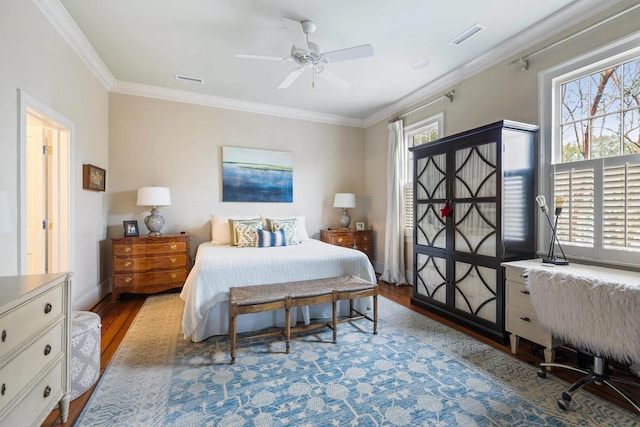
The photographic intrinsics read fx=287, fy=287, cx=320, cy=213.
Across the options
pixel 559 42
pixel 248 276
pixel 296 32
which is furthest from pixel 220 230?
pixel 559 42

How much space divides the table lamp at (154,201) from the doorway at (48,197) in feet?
3.26

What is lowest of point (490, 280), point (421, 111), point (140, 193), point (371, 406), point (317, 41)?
point (371, 406)

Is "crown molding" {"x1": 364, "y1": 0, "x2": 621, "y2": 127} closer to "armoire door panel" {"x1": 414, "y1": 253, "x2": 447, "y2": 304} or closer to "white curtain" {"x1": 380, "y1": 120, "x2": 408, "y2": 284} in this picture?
"white curtain" {"x1": 380, "y1": 120, "x2": 408, "y2": 284}

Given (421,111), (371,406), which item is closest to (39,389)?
(371,406)

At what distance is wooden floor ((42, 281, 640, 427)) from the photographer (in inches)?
70.3

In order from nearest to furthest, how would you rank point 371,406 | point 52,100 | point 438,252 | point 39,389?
point 39,389
point 371,406
point 52,100
point 438,252

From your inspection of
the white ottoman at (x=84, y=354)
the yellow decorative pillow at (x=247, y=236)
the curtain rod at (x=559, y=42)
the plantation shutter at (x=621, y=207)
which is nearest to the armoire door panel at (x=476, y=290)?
the plantation shutter at (x=621, y=207)

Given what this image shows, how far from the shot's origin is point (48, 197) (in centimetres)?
286

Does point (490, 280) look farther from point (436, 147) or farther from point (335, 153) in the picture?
point (335, 153)

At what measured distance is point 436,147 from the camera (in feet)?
10.7

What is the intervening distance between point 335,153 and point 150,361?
4.30 m

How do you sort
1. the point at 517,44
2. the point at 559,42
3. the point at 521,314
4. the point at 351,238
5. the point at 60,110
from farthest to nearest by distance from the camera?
the point at 351,238
the point at 517,44
the point at 60,110
the point at 559,42
the point at 521,314

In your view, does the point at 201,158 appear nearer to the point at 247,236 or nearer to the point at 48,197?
the point at 247,236

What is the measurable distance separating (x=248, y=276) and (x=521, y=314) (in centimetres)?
239
